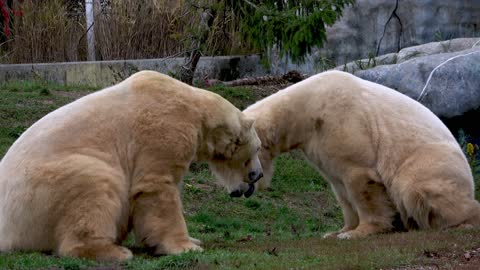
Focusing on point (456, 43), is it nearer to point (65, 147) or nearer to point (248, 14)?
point (248, 14)

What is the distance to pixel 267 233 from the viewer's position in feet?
31.4

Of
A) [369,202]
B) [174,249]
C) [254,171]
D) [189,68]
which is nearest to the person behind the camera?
[174,249]

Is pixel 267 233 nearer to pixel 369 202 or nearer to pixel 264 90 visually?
pixel 369 202

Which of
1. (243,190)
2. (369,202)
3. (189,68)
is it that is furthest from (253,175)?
(189,68)

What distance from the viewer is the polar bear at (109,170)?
6.50 meters

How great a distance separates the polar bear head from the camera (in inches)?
293

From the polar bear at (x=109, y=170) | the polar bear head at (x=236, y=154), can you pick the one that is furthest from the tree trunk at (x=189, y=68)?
the polar bear at (x=109, y=170)

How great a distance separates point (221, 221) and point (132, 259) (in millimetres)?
3779

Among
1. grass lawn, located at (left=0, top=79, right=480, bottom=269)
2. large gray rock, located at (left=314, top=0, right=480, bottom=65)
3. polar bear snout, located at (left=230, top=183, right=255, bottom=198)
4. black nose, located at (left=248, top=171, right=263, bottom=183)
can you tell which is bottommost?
grass lawn, located at (left=0, top=79, right=480, bottom=269)

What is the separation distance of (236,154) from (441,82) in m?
7.10

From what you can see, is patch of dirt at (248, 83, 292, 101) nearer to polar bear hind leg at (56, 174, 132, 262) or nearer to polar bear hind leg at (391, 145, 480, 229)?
polar bear hind leg at (391, 145, 480, 229)

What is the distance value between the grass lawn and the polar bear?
0.20 m

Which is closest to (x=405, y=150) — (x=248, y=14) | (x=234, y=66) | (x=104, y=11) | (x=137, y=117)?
(x=137, y=117)

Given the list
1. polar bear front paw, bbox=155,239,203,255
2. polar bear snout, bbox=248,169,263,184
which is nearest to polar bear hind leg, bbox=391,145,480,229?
polar bear snout, bbox=248,169,263,184
